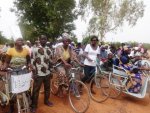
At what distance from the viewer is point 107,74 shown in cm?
895

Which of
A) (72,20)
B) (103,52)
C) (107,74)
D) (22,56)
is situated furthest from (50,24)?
(22,56)

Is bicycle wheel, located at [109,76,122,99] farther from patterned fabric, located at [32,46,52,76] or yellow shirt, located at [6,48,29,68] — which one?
yellow shirt, located at [6,48,29,68]

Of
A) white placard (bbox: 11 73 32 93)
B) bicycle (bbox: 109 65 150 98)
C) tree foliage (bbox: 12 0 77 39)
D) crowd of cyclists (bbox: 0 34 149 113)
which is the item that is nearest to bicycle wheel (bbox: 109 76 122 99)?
bicycle (bbox: 109 65 150 98)

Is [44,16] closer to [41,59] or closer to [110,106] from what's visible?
[110,106]

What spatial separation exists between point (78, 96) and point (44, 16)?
23686mm

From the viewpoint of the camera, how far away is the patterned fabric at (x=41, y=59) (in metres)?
6.90

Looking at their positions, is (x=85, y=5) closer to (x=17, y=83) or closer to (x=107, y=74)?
(x=107, y=74)

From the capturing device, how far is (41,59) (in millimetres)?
6953

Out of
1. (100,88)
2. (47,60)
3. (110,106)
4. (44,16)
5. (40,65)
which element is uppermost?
(44,16)

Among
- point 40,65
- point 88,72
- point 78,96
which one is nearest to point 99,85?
point 88,72

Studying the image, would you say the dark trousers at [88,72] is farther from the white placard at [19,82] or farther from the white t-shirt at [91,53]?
the white placard at [19,82]

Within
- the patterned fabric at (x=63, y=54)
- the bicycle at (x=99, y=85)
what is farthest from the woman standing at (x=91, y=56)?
the patterned fabric at (x=63, y=54)

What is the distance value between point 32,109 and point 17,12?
25361mm

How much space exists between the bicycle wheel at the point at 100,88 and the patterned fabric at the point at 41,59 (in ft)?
6.45
